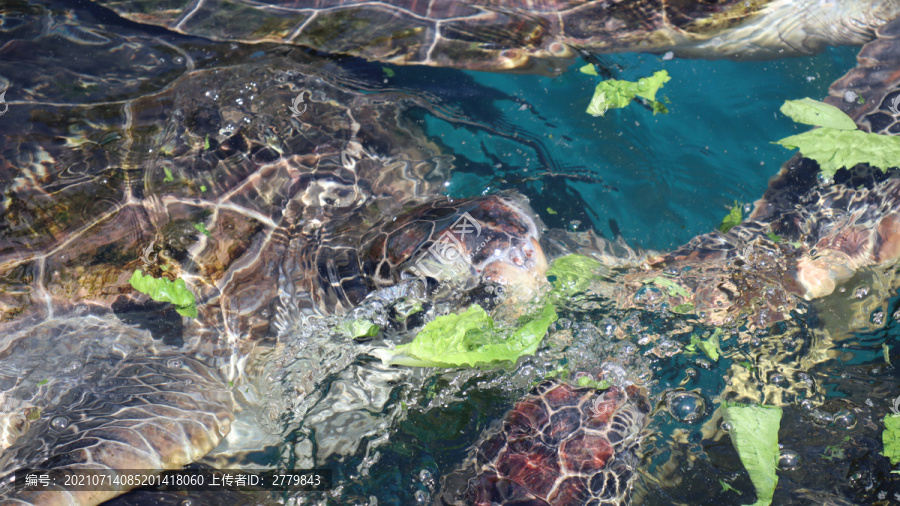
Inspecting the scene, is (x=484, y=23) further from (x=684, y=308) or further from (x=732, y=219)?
(x=684, y=308)

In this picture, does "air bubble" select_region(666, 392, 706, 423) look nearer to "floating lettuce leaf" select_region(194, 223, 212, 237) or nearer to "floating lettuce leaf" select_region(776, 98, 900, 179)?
"floating lettuce leaf" select_region(776, 98, 900, 179)

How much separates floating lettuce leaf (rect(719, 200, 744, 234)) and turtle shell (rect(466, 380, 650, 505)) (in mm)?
1780

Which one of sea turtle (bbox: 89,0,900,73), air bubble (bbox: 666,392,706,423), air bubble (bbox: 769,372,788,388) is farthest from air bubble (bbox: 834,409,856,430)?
sea turtle (bbox: 89,0,900,73)

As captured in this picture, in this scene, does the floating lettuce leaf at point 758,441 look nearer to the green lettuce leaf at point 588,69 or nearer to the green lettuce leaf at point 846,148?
the green lettuce leaf at point 846,148

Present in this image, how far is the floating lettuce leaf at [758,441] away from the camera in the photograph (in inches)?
119

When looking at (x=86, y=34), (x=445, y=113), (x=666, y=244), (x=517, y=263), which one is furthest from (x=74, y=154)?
(x=666, y=244)

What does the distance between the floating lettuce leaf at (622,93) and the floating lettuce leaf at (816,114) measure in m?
0.98

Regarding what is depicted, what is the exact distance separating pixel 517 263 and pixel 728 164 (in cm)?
221

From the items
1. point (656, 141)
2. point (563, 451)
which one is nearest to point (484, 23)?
point (656, 141)

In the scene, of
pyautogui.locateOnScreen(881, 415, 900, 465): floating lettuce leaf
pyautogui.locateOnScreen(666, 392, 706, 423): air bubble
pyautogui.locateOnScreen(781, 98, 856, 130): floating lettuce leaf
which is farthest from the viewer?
pyautogui.locateOnScreen(781, 98, 856, 130): floating lettuce leaf

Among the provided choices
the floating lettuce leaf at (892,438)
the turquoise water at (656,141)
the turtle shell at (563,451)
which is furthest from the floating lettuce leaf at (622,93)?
the floating lettuce leaf at (892,438)

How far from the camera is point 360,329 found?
3.60 m

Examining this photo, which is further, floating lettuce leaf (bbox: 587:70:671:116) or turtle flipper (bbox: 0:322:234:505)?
floating lettuce leaf (bbox: 587:70:671:116)

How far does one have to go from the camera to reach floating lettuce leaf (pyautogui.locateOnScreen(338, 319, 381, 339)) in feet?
11.8
